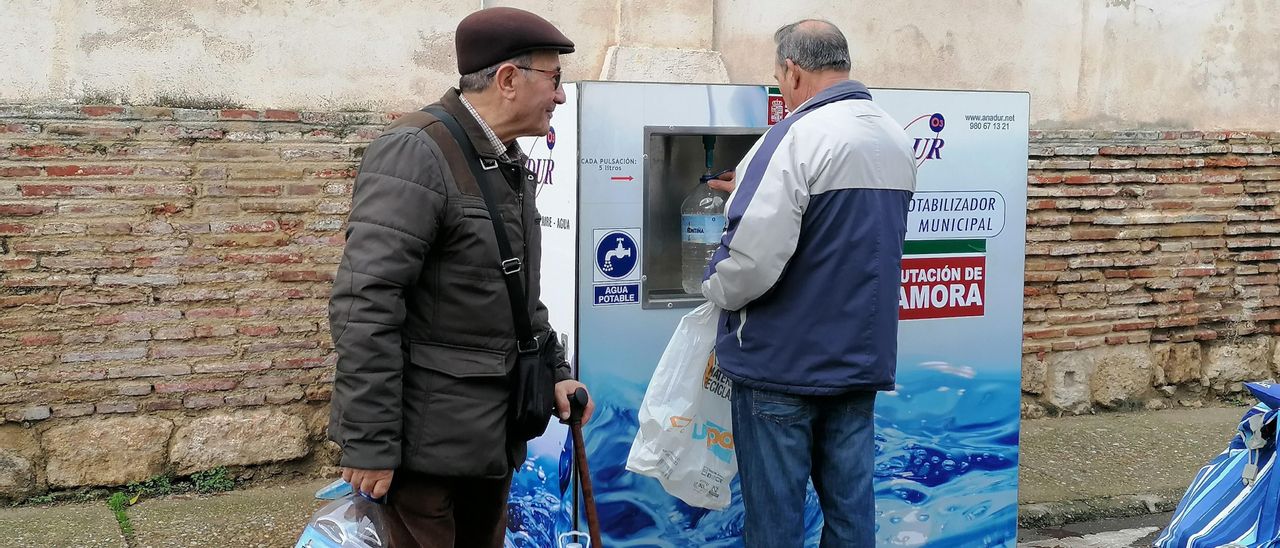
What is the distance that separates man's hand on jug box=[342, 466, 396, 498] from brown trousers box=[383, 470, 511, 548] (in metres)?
0.10

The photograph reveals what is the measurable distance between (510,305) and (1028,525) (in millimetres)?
2976

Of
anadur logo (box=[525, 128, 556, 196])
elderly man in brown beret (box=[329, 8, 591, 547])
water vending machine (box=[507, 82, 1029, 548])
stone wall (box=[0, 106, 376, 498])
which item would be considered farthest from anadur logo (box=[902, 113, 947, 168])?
stone wall (box=[0, 106, 376, 498])

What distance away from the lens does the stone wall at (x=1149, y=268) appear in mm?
5879

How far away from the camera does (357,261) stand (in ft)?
7.35

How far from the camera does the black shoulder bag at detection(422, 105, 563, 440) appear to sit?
241cm

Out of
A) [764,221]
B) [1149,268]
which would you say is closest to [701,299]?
[764,221]

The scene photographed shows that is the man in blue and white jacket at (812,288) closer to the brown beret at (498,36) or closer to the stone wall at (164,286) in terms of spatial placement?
the brown beret at (498,36)

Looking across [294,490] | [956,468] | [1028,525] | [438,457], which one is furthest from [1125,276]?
[438,457]

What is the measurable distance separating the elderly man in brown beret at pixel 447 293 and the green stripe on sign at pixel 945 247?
1.41 m

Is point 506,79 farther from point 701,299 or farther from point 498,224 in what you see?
point 701,299

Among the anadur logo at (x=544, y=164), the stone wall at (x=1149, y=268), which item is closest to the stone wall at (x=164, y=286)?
the anadur logo at (x=544, y=164)

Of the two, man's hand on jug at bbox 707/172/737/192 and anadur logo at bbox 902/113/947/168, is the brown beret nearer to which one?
man's hand on jug at bbox 707/172/737/192

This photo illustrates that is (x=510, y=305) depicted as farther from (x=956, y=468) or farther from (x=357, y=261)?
(x=956, y=468)

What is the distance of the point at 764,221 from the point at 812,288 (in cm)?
22
